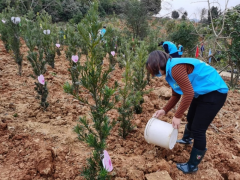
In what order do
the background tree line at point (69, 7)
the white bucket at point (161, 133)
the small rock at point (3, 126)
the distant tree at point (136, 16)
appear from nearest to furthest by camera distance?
the white bucket at point (161, 133), the small rock at point (3, 126), the background tree line at point (69, 7), the distant tree at point (136, 16)

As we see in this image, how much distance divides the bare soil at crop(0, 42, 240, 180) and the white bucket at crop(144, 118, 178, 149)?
236mm

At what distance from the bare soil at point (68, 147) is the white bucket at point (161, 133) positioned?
0.24 m

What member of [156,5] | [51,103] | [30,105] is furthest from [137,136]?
[156,5]

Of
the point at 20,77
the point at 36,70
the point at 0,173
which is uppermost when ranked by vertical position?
the point at 36,70

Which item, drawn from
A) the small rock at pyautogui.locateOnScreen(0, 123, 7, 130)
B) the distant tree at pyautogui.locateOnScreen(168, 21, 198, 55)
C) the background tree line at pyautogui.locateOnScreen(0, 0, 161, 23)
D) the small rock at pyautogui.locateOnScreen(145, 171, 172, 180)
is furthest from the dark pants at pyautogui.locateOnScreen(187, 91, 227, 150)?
the distant tree at pyautogui.locateOnScreen(168, 21, 198, 55)

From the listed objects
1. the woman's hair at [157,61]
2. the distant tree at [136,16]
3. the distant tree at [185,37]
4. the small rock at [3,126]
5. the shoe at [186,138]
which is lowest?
the shoe at [186,138]

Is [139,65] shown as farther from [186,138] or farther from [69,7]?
[69,7]

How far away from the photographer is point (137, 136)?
250 cm

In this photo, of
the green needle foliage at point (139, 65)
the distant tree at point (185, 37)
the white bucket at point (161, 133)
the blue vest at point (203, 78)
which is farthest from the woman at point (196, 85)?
the distant tree at point (185, 37)

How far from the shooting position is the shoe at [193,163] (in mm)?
1910

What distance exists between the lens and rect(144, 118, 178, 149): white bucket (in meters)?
1.89

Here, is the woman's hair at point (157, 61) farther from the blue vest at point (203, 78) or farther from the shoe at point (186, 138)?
the shoe at point (186, 138)

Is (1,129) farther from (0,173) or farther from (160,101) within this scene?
(160,101)

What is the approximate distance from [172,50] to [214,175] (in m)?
1.50
